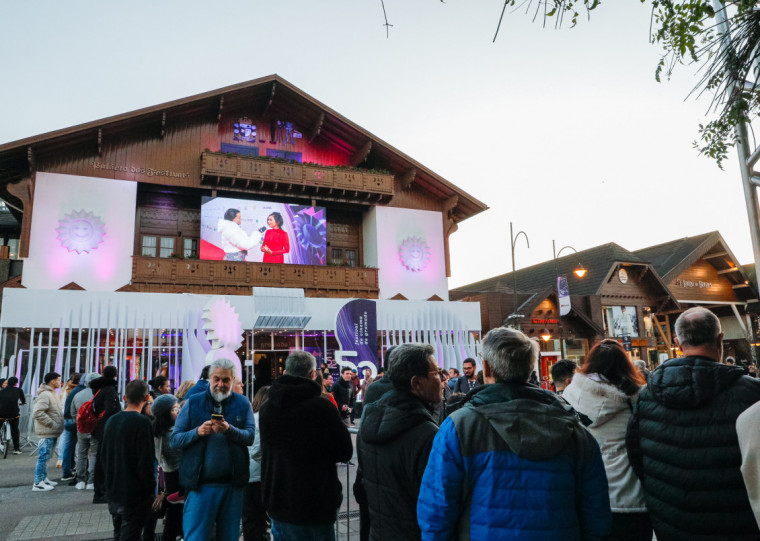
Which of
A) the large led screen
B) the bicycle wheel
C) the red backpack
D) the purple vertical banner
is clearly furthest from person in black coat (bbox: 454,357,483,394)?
the large led screen

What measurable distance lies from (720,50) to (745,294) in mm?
34660

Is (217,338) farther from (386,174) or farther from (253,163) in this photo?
(386,174)

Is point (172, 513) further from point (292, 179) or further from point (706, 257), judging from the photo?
point (706, 257)

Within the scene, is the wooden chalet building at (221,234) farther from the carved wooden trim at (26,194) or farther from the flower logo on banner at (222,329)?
the flower logo on banner at (222,329)

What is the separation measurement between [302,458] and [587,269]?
28.1 m

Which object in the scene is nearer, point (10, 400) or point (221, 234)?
point (10, 400)

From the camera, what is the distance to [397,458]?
2.81 metres

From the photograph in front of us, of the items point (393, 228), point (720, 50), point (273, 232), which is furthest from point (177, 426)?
point (393, 228)

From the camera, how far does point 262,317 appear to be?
55.7 ft

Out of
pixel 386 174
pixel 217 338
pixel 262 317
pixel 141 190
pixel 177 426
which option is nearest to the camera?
pixel 177 426

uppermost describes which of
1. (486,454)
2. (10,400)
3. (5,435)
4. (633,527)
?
(486,454)

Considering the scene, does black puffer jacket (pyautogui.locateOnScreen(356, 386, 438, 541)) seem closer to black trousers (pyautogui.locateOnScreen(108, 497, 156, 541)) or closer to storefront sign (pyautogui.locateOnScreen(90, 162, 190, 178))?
black trousers (pyautogui.locateOnScreen(108, 497, 156, 541))

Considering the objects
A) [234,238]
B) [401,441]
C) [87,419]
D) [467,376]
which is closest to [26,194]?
[234,238]

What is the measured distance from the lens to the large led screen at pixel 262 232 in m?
19.6
